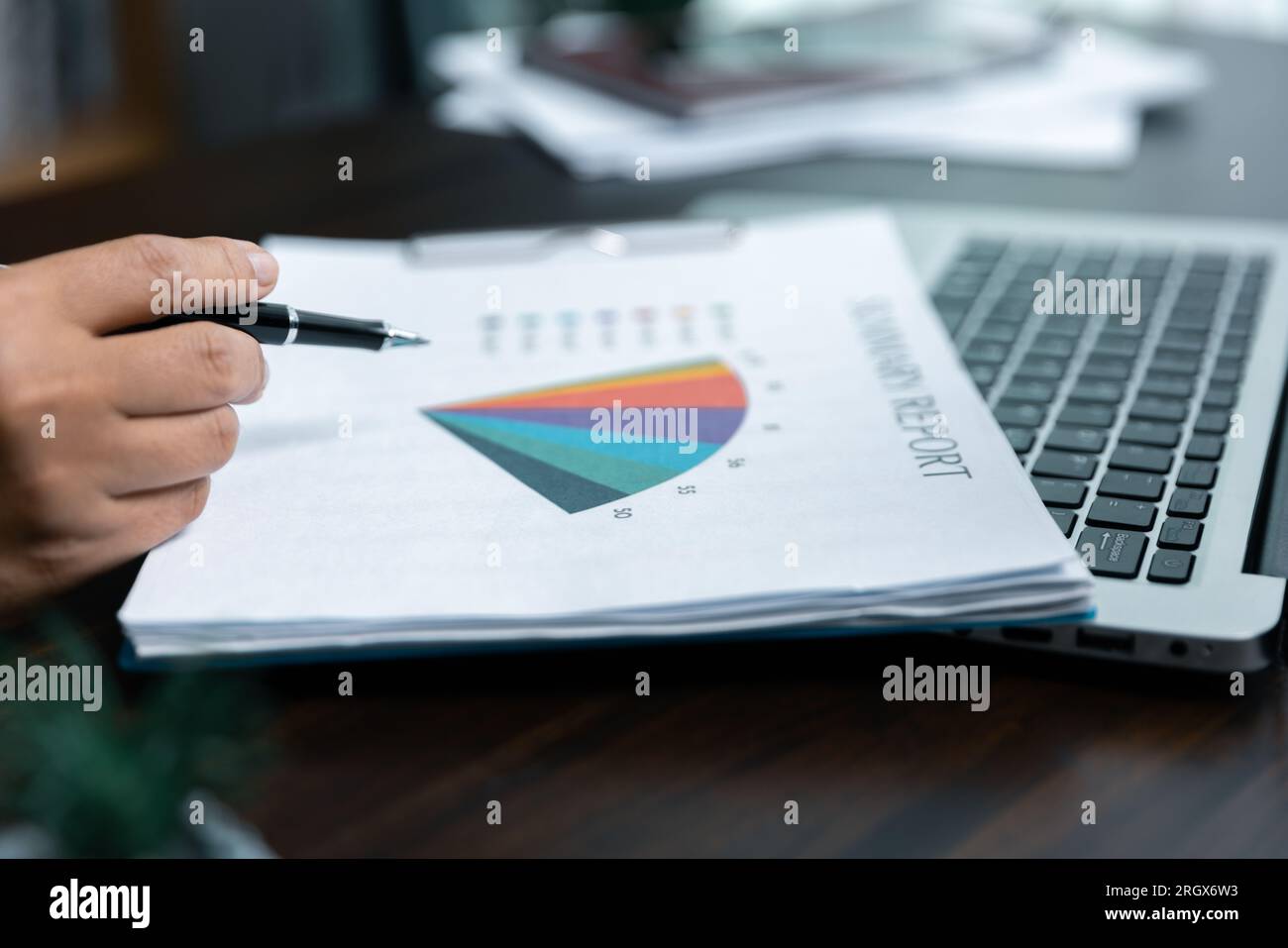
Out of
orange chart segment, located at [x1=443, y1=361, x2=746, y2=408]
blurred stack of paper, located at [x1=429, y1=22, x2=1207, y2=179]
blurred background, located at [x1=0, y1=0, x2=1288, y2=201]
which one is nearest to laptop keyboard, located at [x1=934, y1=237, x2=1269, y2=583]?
orange chart segment, located at [x1=443, y1=361, x2=746, y2=408]

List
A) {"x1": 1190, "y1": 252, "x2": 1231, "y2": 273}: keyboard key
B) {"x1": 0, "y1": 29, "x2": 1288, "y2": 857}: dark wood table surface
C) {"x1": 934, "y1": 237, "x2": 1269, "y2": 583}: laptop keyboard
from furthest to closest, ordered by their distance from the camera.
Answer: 1. {"x1": 1190, "y1": 252, "x2": 1231, "y2": 273}: keyboard key
2. {"x1": 934, "y1": 237, "x2": 1269, "y2": 583}: laptop keyboard
3. {"x1": 0, "y1": 29, "x2": 1288, "y2": 857}: dark wood table surface

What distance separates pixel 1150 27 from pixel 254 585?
1181 mm

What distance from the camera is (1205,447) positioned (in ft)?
1.69

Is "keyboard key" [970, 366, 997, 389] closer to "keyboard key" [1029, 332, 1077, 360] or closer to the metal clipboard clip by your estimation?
"keyboard key" [1029, 332, 1077, 360]

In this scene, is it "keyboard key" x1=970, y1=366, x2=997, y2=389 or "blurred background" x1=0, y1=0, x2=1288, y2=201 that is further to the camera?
"blurred background" x1=0, y1=0, x2=1288, y2=201

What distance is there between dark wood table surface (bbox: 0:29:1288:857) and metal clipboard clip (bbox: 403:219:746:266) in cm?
32

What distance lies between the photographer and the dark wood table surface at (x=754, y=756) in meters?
0.36

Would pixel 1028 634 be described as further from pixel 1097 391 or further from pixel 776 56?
pixel 776 56

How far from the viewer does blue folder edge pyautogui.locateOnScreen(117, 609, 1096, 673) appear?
41 centimetres

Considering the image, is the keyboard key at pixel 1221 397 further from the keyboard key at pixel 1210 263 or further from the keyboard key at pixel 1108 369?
the keyboard key at pixel 1210 263

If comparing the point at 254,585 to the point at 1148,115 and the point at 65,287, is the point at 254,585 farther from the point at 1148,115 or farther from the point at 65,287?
the point at 1148,115

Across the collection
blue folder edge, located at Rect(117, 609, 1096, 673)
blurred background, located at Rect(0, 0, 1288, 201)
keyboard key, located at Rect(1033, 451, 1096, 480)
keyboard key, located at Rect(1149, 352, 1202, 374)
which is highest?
blurred background, located at Rect(0, 0, 1288, 201)

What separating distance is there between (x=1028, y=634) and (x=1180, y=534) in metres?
0.08

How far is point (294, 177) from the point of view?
3.16ft
